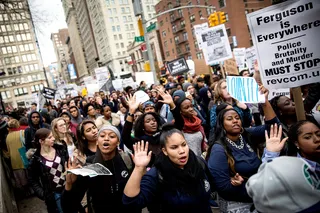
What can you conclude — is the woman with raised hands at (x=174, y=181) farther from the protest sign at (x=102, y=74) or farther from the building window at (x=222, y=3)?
the building window at (x=222, y=3)

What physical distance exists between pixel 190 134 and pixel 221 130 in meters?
1.22

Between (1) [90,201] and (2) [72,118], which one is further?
(2) [72,118]

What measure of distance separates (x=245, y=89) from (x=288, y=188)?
7.39ft

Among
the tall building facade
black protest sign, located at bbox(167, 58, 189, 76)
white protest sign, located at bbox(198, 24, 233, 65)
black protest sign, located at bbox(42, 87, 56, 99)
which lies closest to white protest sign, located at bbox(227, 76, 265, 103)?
white protest sign, located at bbox(198, 24, 233, 65)

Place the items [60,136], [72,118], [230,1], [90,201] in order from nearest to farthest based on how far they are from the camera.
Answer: [90,201] → [60,136] → [72,118] → [230,1]

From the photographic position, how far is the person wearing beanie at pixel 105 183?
2344 millimetres

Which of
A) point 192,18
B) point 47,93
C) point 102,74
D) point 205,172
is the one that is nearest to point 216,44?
point 205,172

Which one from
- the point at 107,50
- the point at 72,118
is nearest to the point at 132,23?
the point at 107,50

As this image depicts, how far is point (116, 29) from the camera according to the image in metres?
84.3

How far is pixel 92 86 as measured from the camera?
714 inches

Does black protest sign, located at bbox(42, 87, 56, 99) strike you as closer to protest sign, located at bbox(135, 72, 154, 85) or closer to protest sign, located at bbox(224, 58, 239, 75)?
protest sign, located at bbox(135, 72, 154, 85)

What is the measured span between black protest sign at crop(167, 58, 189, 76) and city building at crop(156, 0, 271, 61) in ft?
62.6

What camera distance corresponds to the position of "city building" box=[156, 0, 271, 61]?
38.6 m

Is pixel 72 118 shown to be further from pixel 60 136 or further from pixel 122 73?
pixel 122 73
